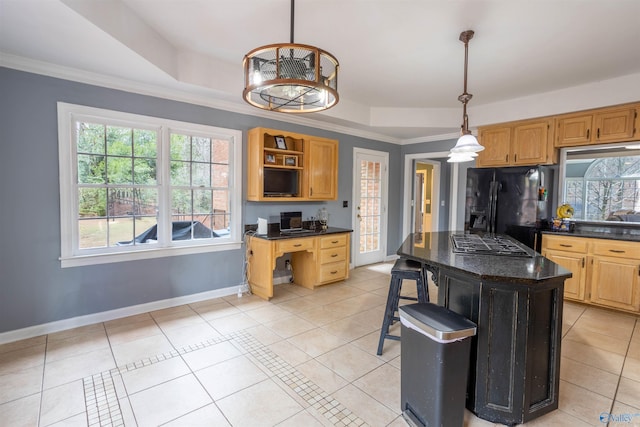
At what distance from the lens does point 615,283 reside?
11.3ft

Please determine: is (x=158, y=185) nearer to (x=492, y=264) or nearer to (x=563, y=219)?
(x=492, y=264)

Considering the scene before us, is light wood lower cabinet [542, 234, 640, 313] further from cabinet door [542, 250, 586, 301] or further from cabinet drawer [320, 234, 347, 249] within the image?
cabinet drawer [320, 234, 347, 249]

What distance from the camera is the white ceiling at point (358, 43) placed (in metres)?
2.22

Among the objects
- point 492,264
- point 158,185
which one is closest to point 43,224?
point 158,185

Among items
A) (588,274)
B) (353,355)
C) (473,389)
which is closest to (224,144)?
(353,355)

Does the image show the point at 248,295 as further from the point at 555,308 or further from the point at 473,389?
the point at 555,308

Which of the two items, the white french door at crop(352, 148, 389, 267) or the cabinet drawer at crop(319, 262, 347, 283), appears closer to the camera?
the cabinet drawer at crop(319, 262, 347, 283)

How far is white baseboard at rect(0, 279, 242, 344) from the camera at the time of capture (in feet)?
8.79

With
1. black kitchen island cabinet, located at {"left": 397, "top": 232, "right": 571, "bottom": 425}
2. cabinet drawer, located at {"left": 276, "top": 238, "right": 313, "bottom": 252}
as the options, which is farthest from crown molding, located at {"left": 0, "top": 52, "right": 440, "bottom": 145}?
black kitchen island cabinet, located at {"left": 397, "top": 232, "right": 571, "bottom": 425}

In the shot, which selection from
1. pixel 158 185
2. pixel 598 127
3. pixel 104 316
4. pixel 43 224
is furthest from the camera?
pixel 598 127

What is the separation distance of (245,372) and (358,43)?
2.95 metres

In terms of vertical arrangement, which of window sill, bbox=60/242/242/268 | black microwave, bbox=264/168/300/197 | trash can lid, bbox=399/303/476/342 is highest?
black microwave, bbox=264/168/300/197

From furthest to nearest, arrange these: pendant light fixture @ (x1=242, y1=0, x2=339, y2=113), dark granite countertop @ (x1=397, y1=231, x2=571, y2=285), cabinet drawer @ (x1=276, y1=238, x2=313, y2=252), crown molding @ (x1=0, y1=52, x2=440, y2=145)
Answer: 1. cabinet drawer @ (x1=276, y1=238, x2=313, y2=252)
2. crown molding @ (x1=0, y1=52, x2=440, y2=145)
3. dark granite countertop @ (x1=397, y1=231, x2=571, y2=285)
4. pendant light fixture @ (x1=242, y1=0, x2=339, y2=113)

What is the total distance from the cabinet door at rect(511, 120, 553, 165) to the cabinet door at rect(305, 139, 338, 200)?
254 centimetres
